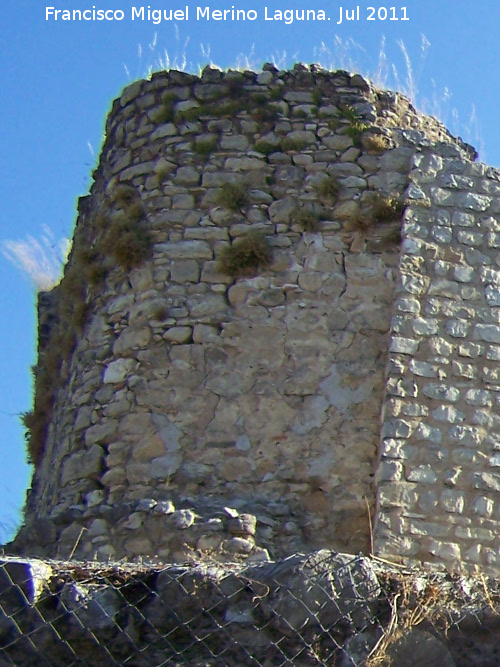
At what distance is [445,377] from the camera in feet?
24.3

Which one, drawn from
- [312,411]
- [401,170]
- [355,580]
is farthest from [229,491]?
[355,580]

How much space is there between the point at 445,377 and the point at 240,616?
11.9 ft

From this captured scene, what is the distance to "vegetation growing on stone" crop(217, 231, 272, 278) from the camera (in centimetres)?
766

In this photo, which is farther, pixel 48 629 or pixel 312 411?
pixel 312 411

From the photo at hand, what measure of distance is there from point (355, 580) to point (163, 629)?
2.32 ft

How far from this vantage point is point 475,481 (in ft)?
23.6

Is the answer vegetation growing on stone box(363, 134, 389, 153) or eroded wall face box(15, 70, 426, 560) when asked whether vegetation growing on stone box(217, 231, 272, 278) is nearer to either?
eroded wall face box(15, 70, 426, 560)

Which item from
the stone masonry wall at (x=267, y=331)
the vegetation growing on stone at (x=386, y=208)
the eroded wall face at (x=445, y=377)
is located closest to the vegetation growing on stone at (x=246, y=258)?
the stone masonry wall at (x=267, y=331)

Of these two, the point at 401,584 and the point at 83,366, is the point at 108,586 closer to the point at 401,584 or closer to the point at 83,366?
the point at 401,584

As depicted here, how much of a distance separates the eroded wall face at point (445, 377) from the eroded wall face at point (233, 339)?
154 mm

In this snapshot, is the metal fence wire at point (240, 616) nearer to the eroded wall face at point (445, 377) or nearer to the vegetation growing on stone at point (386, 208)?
the eroded wall face at point (445, 377)

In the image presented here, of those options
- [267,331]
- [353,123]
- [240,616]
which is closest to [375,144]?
[353,123]

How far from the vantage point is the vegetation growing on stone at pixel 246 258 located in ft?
25.1

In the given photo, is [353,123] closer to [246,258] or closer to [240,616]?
[246,258]
